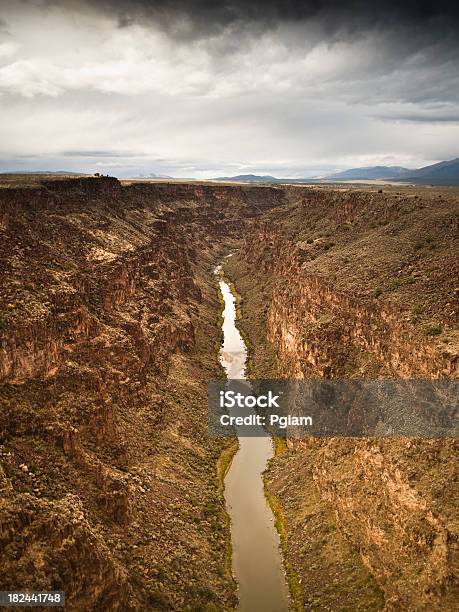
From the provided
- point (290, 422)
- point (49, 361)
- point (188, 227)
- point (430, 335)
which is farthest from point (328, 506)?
point (188, 227)

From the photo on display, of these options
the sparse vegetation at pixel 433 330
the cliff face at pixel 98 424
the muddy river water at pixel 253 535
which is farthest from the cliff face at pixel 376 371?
the cliff face at pixel 98 424

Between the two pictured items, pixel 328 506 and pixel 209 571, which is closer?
pixel 209 571

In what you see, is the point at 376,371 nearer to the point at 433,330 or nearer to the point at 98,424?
the point at 433,330

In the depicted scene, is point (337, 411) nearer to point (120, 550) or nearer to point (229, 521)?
point (229, 521)

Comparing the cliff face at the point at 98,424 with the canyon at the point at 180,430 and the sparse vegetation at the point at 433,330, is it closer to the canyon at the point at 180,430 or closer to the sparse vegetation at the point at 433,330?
the canyon at the point at 180,430

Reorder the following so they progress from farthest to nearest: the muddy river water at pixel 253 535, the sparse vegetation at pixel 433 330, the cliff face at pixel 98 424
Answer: the sparse vegetation at pixel 433 330 < the muddy river water at pixel 253 535 < the cliff face at pixel 98 424

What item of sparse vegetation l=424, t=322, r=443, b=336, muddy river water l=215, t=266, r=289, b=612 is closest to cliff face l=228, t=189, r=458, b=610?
sparse vegetation l=424, t=322, r=443, b=336

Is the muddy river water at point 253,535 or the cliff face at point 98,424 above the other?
the cliff face at point 98,424

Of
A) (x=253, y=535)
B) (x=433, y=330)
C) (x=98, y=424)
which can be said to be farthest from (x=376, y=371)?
(x=98, y=424)
